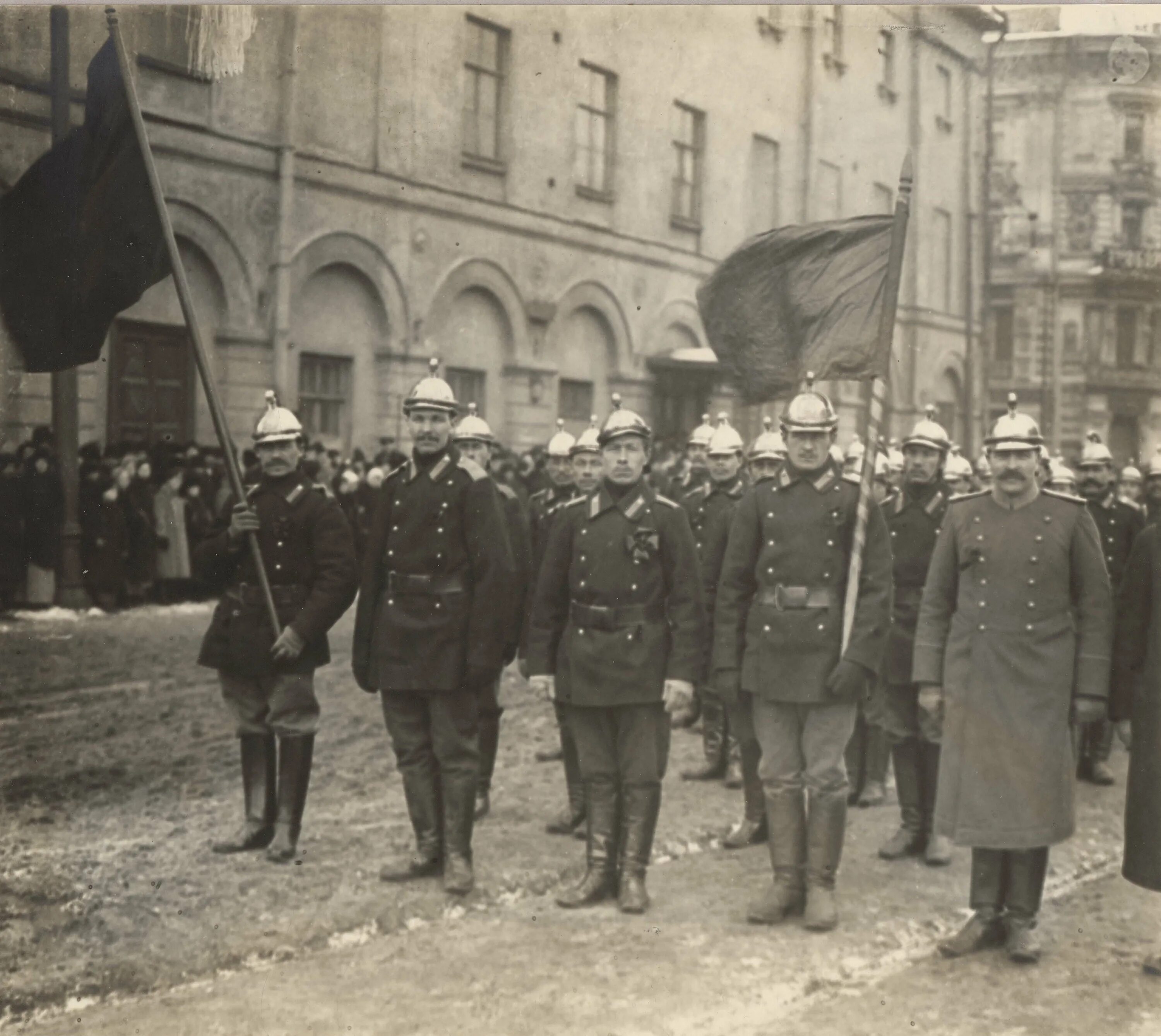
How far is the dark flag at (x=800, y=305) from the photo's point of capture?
607 centimetres

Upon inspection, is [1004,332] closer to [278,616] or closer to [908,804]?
[908,804]

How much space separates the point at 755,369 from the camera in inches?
256

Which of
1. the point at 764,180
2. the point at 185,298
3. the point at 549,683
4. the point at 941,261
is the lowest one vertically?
the point at 549,683

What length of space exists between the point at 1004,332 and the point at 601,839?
9.87 metres

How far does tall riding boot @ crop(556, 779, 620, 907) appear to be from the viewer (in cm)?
567

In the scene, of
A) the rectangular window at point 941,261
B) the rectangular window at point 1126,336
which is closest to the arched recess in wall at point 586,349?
the rectangular window at point 941,261

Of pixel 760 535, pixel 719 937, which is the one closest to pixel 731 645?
pixel 760 535

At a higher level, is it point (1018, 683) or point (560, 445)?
point (560, 445)

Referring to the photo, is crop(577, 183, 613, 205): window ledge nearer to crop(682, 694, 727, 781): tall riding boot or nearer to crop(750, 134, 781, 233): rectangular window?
crop(750, 134, 781, 233): rectangular window

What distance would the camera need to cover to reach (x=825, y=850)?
543 centimetres

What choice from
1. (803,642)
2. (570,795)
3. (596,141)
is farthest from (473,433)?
(596,141)

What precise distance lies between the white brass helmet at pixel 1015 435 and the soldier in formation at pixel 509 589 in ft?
7.37

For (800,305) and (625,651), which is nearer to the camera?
(625,651)

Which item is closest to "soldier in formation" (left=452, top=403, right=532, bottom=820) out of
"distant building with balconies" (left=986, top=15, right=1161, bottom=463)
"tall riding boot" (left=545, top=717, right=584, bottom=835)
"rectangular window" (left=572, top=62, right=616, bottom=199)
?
"tall riding boot" (left=545, top=717, right=584, bottom=835)
